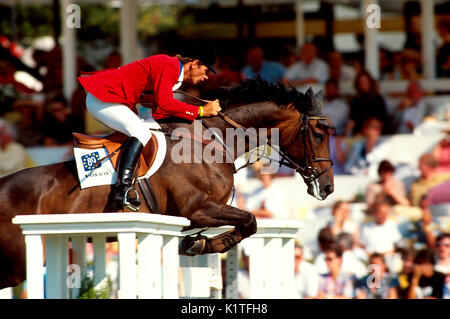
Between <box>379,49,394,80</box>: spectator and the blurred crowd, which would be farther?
<box>379,49,394,80</box>: spectator

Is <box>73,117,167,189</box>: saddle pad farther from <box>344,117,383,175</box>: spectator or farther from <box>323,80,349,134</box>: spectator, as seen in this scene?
<box>323,80,349,134</box>: spectator

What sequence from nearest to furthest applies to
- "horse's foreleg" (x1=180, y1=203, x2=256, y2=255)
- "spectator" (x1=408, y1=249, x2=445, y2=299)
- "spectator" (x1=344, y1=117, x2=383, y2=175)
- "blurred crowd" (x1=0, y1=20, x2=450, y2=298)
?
"horse's foreleg" (x1=180, y1=203, x2=256, y2=255) → "spectator" (x1=408, y1=249, x2=445, y2=299) → "blurred crowd" (x1=0, y1=20, x2=450, y2=298) → "spectator" (x1=344, y1=117, x2=383, y2=175)

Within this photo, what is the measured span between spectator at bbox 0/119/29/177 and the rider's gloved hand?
464 cm

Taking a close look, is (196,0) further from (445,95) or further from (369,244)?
Answer: (369,244)

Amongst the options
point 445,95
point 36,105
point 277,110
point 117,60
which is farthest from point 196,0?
point 277,110

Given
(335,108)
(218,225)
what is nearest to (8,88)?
(335,108)

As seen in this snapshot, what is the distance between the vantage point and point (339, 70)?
1126 centimetres

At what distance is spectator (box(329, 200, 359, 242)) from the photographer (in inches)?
361

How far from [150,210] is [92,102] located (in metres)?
0.84

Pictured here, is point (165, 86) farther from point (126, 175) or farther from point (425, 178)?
point (425, 178)

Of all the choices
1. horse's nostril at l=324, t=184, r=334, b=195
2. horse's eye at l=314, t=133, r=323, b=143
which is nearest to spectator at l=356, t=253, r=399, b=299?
horse's nostril at l=324, t=184, r=334, b=195

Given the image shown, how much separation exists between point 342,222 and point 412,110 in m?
2.00

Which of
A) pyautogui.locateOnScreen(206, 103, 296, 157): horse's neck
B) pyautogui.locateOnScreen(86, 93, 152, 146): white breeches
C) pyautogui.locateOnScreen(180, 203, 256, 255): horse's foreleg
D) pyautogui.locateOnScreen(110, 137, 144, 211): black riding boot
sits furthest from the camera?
pyautogui.locateOnScreen(206, 103, 296, 157): horse's neck

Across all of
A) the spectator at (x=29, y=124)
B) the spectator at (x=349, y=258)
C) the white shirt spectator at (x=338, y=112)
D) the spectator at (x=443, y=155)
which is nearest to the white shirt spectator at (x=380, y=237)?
the spectator at (x=349, y=258)
